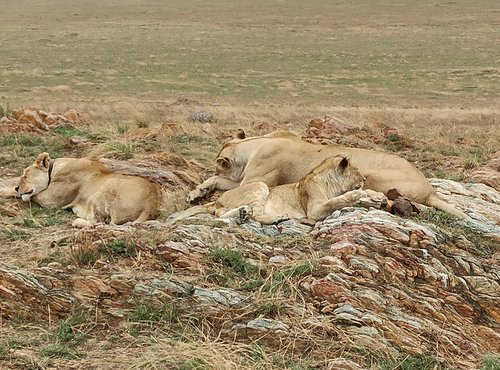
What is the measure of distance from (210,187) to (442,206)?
3.01 meters

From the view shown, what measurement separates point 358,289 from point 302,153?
3.47 metres

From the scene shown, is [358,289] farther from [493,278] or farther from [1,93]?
[1,93]

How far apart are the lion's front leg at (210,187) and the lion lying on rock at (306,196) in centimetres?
83

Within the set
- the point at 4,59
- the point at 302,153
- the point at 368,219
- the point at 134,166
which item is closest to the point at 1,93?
the point at 4,59

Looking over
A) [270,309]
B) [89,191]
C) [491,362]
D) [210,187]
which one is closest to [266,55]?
[210,187]

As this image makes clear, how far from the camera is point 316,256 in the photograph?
642 cm

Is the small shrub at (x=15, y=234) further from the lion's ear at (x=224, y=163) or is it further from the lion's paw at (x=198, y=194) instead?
the lion's ear at (x=224, y=163)

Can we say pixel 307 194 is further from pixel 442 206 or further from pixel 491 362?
pixel 491 362

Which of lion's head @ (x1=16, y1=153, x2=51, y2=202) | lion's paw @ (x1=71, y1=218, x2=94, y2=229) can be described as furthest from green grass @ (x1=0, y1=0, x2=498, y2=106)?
lion's paw @ (x1=71, y1=218, x2=94, y2=229)

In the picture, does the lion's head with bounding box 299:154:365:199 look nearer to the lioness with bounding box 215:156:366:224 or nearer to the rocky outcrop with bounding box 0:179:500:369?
the lioness with bounding box 215:156:366:224

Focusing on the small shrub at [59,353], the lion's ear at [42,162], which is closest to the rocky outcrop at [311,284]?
the small shrub at [59,353]

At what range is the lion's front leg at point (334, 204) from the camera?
7.86 m

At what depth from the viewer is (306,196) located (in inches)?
324

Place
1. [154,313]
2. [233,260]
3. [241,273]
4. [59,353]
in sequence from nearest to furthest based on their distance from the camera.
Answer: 1. [59,353]
2. [154,313]
3. [241,273]
4. [233,260]
